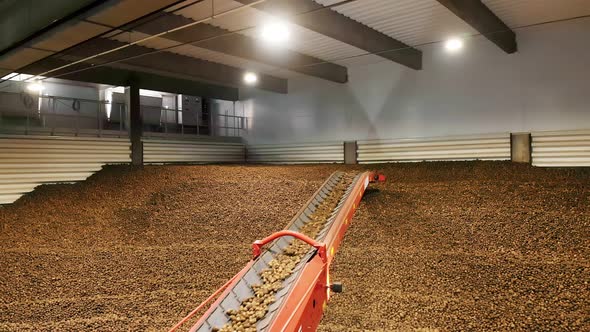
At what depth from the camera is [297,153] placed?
12.7 m

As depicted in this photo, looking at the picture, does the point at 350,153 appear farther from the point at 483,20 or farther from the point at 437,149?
the point at 483,20

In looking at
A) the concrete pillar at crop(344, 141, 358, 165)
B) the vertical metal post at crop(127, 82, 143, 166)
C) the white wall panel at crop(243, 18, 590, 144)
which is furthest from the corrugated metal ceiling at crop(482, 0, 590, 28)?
the vertical metal post at crop(127, 82, 143, 166)

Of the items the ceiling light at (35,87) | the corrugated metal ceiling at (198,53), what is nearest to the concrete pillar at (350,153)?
A: the corrugated metal ceiling at (198,53)

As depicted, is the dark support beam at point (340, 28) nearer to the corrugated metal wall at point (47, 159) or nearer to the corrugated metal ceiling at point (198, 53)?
the corrugated metal ceiling at point (198, 53)

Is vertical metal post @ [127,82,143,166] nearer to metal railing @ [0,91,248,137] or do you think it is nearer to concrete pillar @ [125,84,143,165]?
concrete pillar @ [125,84,143,165]

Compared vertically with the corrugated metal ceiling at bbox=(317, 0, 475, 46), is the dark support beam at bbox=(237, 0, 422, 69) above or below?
below

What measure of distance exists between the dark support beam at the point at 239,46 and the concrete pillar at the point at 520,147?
15.8 ft

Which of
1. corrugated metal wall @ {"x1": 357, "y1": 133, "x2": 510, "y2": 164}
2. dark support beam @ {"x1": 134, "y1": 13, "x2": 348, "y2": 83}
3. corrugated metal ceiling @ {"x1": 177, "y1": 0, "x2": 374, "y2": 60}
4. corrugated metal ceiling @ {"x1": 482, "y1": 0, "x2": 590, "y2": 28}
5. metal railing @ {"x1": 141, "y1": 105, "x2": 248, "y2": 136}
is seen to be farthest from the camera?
metal railing @ {"x1": 141, "y1": 105, "x2": 248, "y2": 136}

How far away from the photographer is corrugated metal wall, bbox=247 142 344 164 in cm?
1175

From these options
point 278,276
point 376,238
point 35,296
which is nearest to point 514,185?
point 376,238

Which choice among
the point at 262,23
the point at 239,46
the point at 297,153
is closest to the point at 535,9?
the point at 262,23

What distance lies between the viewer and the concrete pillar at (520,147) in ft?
27.1

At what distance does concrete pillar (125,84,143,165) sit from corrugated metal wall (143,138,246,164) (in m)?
0.24

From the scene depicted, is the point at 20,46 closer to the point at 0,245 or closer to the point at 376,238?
the point at 0,245
